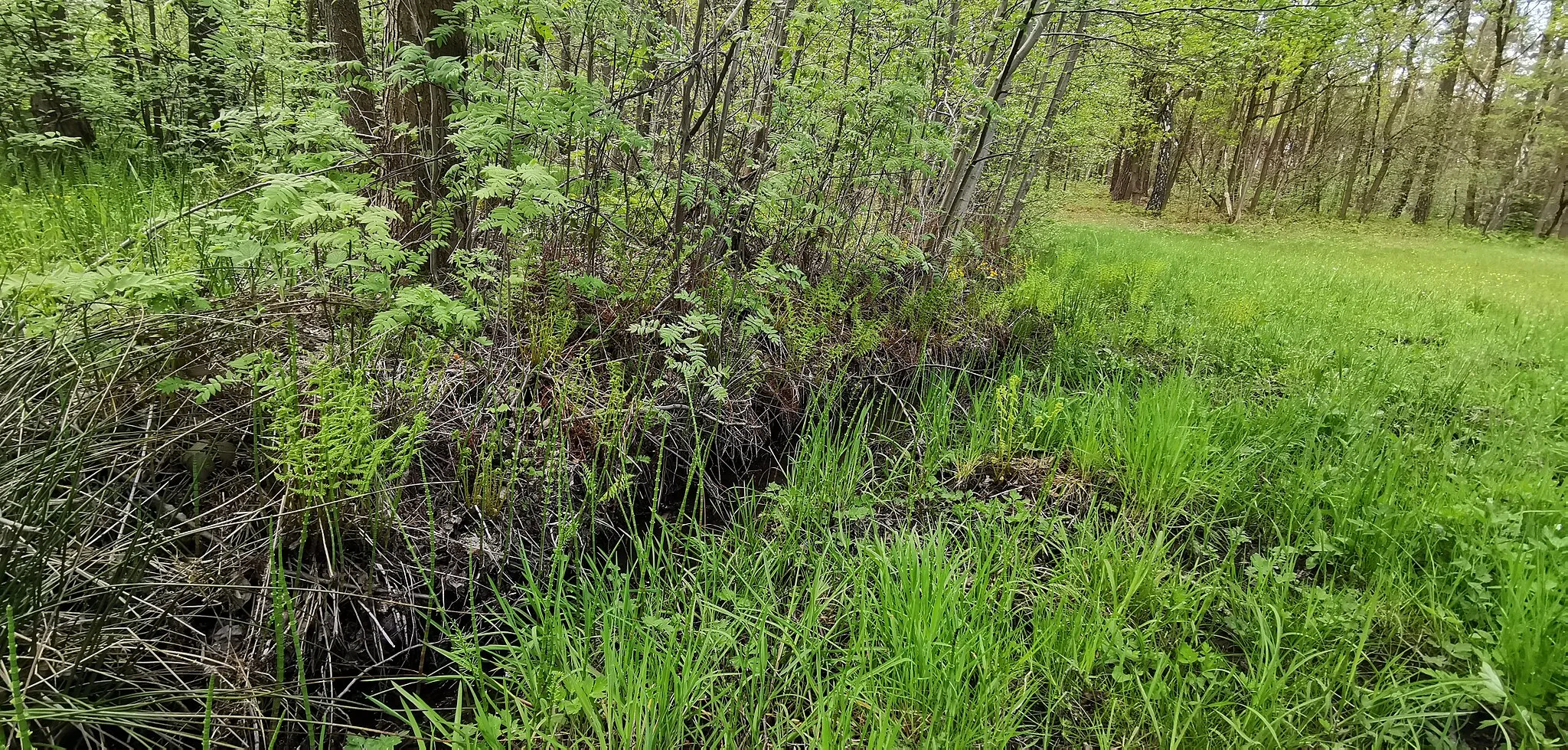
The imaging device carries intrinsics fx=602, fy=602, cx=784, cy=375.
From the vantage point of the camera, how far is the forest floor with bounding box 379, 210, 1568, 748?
1.65 meters

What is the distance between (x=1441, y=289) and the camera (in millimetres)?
7496

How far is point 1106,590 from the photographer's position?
2197 mm

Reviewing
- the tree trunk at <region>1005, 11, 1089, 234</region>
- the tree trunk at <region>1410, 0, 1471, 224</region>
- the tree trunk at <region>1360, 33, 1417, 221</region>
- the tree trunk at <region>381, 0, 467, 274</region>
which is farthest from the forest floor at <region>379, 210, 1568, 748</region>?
the tree trunk at <region>1410, 0, 1471, 224</region>

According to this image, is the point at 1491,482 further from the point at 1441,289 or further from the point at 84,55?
the point at 84,55

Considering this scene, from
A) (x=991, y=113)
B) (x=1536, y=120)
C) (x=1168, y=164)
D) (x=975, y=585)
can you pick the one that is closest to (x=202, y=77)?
(x=991, y=113)

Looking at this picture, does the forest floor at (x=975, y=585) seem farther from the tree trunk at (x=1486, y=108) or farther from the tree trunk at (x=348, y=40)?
the tree trunk at (x=1486, y=108)

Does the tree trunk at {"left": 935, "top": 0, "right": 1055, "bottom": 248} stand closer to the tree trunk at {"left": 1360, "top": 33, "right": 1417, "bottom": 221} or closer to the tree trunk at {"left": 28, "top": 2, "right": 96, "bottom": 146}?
the tree trunk at {"left": 28, "top": 2, "right": 96, "bottom": 146}

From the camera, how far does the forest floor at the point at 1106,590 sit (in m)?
1.65

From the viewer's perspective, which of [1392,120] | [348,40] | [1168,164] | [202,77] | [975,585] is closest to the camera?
[975,585]

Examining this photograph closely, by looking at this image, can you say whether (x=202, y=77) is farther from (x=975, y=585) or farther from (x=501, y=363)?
(x=975, y=585)

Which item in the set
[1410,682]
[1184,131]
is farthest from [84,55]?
[1184,131]

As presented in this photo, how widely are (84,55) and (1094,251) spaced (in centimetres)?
1120

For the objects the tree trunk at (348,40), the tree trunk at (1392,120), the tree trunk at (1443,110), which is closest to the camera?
the tree trunk at (348,40)

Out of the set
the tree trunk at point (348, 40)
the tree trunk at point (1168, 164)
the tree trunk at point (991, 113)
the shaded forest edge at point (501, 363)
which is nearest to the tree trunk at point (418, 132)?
the shaded forest edge at point (501, 363)
